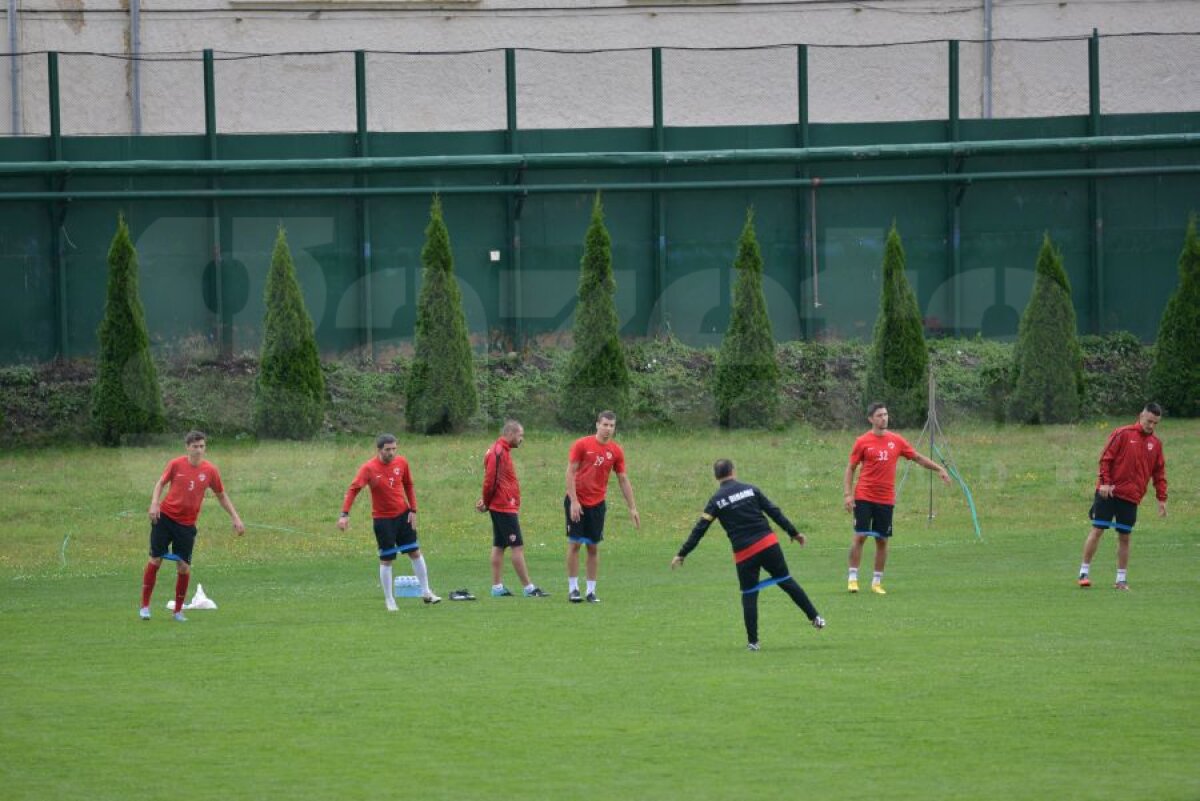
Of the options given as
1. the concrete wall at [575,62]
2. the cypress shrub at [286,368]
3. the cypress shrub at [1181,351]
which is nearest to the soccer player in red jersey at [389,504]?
the cypress shrub at [286,368]

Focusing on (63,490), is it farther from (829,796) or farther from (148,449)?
(829,796)

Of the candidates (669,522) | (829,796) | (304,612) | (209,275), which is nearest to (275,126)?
(209,275)

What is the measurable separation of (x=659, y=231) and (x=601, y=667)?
2397cm

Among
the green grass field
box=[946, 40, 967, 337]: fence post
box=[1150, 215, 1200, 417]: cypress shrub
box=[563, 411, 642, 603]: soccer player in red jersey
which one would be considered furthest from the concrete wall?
box=[563, 411, 642, 603]: soccer player in red jersey

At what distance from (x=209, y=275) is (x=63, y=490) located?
882 cm

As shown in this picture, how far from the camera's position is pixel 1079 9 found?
146 ft

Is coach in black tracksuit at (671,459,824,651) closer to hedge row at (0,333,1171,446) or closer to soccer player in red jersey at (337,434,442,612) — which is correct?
soccer player in red jersey at (337,434,442,612)

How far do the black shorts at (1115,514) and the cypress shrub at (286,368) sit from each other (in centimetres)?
1789

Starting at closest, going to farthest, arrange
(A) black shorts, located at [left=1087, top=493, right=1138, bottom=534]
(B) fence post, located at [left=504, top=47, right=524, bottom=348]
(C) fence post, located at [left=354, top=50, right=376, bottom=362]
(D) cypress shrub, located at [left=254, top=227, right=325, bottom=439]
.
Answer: (A) black shorts, located at [left=1087, top=493, right=1138, bottom=534] < (D) cypress shrub, located at [left=254, top=227, right=325, bottom=439] < (C) fence post, located at [left=354, top=50, right=376, bottom=362] < (B) fence post, located at [left=504, top=47, right=524, bottom=348]

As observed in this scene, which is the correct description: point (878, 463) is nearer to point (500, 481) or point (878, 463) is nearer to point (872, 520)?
point (872, 520)

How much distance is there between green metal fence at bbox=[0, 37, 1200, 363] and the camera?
36.8m

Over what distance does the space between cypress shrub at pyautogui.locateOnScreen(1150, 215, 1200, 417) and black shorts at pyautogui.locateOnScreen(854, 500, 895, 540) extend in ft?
56.5

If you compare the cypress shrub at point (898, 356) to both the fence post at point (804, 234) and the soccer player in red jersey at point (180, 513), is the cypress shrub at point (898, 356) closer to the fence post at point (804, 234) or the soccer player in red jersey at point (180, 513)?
the fence post at point (804, 234)

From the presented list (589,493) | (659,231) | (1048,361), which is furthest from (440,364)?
(589,493)
